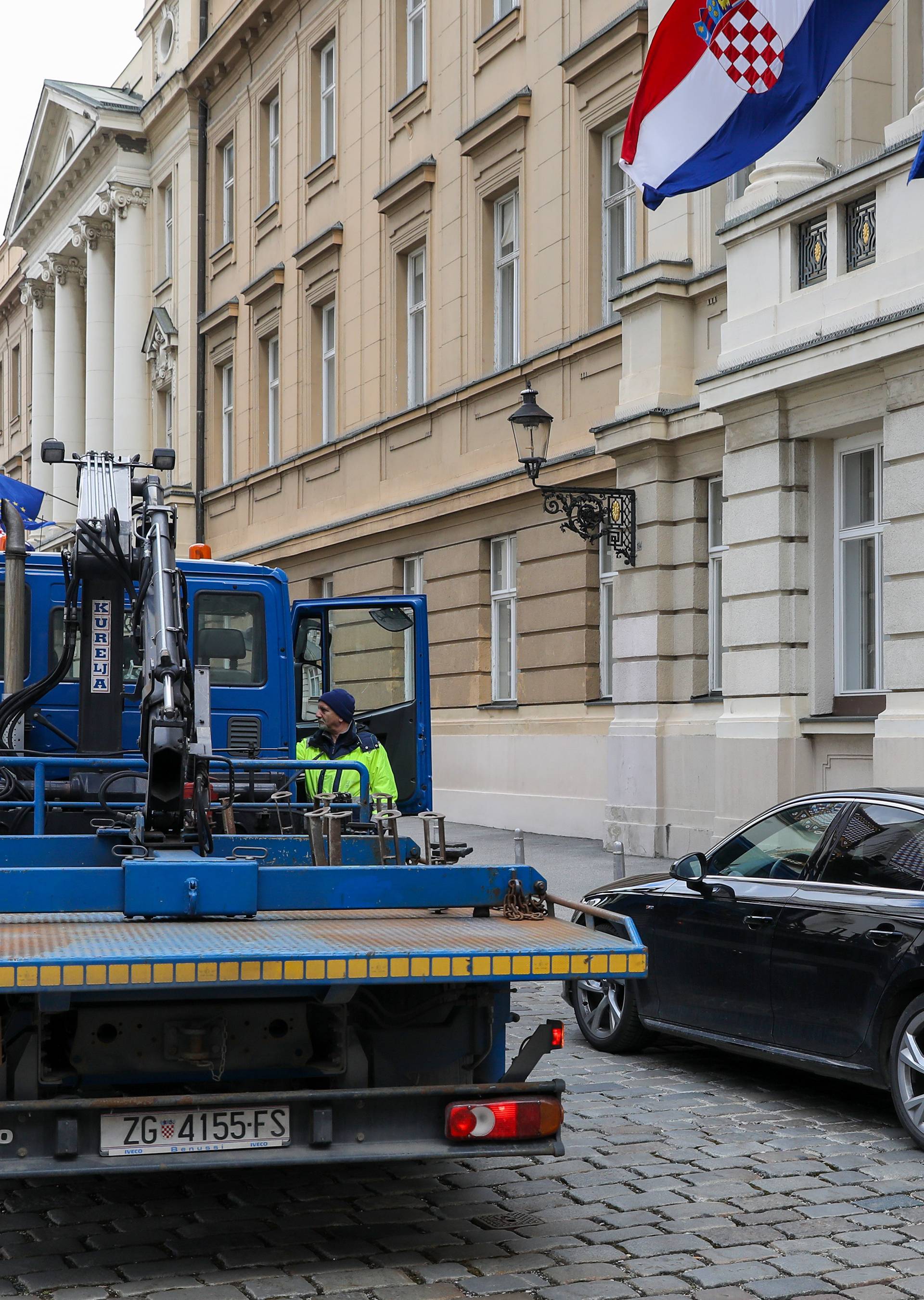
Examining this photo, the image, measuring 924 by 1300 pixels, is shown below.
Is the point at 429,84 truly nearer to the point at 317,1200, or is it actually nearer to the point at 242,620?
the point at 242,620

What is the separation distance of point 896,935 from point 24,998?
3426mm

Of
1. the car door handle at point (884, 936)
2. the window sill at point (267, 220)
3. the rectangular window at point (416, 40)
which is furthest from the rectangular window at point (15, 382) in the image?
the car door handle at point (884, 936)

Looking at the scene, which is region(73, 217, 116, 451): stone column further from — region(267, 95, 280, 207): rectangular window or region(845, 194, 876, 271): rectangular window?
region(845, 194, 876, 271): rectangular window

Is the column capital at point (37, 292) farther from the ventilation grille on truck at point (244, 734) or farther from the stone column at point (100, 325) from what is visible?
the ventilation grille on truck at point (244, 734)

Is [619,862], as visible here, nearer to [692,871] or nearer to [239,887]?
[692,871]

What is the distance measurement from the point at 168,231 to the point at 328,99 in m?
9.15

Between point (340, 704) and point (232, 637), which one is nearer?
point (340, 704)

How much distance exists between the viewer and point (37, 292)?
45062 millimetres

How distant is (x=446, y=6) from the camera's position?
22656 millimetres

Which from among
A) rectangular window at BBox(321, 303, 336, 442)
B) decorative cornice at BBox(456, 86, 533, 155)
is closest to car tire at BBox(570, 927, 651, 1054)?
decorative cornice at BBox(456, 86, 533, 155)

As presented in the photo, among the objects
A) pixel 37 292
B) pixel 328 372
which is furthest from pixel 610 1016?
pixel 37 292

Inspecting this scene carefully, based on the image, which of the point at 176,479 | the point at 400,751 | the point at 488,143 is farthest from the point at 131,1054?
the point at 176,479

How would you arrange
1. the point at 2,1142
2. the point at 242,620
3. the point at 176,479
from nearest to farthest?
the point at 2,1142 → the point at 242,620 → the point at 176,479

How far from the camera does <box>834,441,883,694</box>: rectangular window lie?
14570mm
